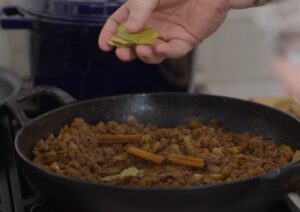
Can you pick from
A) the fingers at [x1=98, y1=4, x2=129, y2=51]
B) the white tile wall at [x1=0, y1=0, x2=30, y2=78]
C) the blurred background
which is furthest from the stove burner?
the blurred background

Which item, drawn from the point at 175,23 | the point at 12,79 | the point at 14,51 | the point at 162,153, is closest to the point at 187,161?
the point at 162,153

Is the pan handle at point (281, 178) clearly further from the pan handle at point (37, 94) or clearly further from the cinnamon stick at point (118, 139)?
the pan handle at point (37, 94)

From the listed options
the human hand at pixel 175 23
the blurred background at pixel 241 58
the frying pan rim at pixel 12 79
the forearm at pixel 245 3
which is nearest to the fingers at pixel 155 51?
the human hand at pixel 175 23

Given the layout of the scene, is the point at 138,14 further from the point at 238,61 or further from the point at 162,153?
the point at 238,61

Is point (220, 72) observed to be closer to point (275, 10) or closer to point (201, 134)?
point (275, 10)

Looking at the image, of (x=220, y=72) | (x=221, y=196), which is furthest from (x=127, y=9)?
(x=220, y=72)

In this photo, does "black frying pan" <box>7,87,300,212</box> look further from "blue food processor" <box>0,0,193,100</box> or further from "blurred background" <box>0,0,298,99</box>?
"blurred background" <box>0,0,298,99</box>
